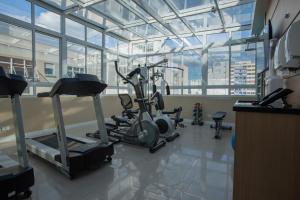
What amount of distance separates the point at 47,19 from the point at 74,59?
1255 millimetres

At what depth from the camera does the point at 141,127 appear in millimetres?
3439

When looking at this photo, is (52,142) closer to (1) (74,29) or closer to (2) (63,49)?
(2) (63,49)

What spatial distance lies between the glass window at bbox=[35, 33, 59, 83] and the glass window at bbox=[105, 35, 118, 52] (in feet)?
6.56

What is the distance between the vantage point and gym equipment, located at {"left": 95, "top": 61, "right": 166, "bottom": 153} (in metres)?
3.33

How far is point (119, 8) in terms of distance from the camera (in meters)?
5.02

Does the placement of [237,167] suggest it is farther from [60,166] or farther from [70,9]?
[70,9]

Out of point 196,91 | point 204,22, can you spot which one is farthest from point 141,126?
point 204,22

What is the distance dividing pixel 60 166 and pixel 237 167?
204cm

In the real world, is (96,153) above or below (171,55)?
below

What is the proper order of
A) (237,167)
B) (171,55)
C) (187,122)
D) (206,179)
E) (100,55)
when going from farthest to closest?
(171,55) < (100,55) < (187,122) < (206,179) < (237,167)

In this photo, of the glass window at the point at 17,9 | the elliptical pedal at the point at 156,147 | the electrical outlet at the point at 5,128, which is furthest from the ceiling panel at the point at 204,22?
the electrical outlet at the point at 5,128

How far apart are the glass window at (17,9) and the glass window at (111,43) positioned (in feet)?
8.83

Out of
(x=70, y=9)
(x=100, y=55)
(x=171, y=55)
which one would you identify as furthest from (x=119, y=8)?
(x=171, y=55)

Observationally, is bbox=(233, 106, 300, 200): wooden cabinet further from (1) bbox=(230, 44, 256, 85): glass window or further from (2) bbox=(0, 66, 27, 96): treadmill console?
(1) bbox=(230, 44, 256, 85): glass window
